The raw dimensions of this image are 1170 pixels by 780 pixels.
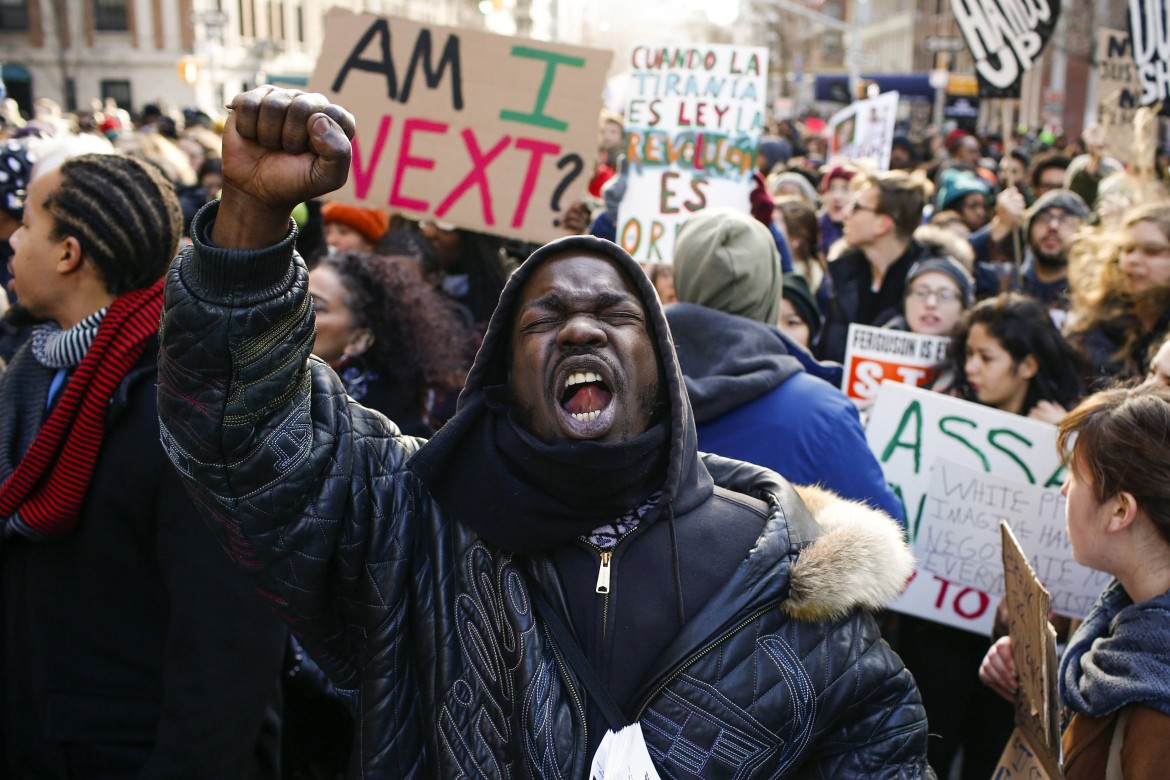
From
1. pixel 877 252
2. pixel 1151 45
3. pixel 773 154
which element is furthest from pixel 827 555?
pixel 773 154

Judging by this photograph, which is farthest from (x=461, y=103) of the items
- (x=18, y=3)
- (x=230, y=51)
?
(x=18, y=3)

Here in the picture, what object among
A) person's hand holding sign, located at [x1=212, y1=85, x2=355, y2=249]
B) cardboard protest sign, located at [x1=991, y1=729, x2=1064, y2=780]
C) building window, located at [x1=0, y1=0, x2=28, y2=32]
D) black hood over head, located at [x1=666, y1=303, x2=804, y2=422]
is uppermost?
building window, located at [x1=0, y1=0, x2=28, y2=32]

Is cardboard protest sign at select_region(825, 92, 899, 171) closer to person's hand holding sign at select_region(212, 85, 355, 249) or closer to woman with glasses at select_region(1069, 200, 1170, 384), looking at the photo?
woman with glasses at select_region(1069, 200, 1170, 384)

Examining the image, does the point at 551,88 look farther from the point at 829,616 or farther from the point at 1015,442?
the point at 829,616

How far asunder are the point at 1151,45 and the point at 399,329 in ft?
18.2

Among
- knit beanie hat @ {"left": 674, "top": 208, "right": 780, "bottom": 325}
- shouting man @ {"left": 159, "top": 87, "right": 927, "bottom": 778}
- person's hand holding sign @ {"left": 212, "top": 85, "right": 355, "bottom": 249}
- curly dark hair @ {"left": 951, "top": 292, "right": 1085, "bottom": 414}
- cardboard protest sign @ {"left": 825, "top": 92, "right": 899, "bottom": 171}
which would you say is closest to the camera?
person's hand holding sign @ {"left": 212, "top": 85, "right": 355, "bottom": 249}

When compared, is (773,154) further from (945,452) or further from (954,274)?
(945,452)

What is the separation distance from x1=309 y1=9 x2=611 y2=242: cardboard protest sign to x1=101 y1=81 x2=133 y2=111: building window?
4743cm

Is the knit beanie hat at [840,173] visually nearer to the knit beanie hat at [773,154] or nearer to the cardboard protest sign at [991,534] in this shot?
the knit beanie hat at [773,154]

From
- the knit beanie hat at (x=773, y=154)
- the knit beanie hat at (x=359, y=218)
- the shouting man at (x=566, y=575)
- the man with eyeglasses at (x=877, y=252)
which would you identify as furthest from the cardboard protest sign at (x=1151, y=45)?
the shouting man at (x=566, y=575)

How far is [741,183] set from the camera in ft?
16.4

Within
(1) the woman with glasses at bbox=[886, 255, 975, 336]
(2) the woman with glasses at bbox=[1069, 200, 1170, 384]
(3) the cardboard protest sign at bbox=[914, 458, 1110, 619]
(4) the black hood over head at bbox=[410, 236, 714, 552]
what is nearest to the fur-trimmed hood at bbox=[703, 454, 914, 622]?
(4) the black hood over head at bbox=[410, 236, 714, 552]

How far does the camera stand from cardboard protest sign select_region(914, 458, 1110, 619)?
3.24 meters

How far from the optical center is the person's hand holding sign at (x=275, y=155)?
4.66 ft
